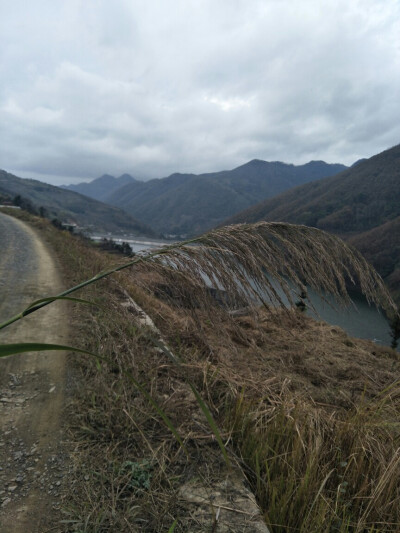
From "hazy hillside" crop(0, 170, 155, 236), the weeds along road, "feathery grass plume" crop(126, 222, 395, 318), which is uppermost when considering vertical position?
"hazy hillside" crop(0, 170, 155, 236)

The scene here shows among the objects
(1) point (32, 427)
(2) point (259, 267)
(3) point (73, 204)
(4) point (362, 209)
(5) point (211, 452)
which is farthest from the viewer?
(3) point (73, 204)

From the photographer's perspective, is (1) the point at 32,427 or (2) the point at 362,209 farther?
(2) the point at 362,209

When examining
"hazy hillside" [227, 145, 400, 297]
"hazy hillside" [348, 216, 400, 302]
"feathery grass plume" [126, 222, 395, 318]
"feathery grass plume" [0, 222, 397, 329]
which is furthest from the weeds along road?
"hazy hillside" [227, 145, 400, 297]

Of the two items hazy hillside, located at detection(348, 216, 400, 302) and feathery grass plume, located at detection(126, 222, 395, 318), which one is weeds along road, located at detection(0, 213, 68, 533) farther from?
hazy hillside, located at detection(348, 216, 400, 302)

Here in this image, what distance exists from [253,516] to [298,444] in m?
0.48

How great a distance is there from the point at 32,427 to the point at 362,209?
345 feet

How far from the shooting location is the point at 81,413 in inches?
92.0

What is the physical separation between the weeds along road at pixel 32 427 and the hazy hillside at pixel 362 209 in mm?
39987

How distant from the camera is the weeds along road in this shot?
63.5 inches

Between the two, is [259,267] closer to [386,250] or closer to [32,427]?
[32,427]

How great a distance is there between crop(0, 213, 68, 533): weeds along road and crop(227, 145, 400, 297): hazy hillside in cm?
3999

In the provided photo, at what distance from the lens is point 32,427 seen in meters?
2.22

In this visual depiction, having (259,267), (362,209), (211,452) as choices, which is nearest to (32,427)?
(211,452)

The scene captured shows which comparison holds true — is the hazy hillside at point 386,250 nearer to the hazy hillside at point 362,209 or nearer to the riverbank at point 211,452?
the hazy hillside at point 362,209
